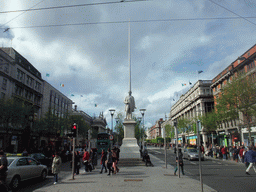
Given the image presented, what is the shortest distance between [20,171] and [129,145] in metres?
11.1

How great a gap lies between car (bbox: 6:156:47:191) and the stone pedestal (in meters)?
Result: 8.57

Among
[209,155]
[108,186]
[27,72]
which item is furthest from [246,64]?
[27,72]

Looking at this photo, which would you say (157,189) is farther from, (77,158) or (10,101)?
(10,101)

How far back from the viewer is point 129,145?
19.6 metres

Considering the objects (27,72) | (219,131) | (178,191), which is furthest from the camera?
(219,131)

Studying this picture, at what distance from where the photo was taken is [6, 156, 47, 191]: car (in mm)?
9270

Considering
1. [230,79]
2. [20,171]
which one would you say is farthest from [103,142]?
[230,79]

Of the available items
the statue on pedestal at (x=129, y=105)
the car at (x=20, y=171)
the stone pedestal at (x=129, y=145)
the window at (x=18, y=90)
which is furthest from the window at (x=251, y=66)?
the window at (x=18, y=90)

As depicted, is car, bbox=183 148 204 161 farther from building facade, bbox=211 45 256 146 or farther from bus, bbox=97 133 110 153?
bus, bbox=97 133 110 153

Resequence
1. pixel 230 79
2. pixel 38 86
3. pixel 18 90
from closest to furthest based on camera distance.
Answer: pixel 18 90 → pixel 230 79 → pixel 38 86

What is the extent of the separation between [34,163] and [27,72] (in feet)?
A: 121

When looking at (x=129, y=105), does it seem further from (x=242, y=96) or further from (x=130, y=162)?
(x=242, y=96)

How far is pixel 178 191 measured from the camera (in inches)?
320

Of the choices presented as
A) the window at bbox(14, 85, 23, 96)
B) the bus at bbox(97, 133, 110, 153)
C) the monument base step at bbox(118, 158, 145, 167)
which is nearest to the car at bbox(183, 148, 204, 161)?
the monument base step at bbox(118, 158, 145, 167)
